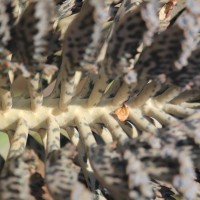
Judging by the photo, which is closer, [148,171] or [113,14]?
[148,171]

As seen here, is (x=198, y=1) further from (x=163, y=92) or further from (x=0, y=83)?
(x=0, y=83)

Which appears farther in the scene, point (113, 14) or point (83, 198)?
point (113, 14)

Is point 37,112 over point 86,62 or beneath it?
beneath

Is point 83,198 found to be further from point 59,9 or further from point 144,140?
point 59,9

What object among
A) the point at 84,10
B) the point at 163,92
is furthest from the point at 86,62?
the point at 163,92

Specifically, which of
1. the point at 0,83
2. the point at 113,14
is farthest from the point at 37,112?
the point at 113,14

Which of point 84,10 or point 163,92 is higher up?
point 84,10
